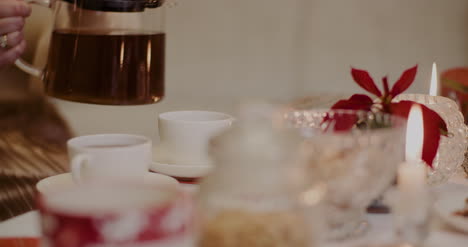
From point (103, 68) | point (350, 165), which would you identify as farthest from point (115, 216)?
point (103, 68)

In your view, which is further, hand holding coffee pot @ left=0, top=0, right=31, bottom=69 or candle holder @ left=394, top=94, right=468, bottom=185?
hand holding coffee pot @ left=0, top=0, right=31, bottom=69

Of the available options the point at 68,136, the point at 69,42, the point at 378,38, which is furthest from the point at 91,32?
the point at 378,38

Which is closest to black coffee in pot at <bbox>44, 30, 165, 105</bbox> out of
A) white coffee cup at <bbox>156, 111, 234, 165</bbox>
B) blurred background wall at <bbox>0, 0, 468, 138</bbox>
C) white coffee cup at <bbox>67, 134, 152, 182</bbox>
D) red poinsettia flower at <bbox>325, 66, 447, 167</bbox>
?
white coffee cup at <bbox>156, 111, 234, 165</bbox>

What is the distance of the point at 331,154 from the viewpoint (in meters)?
0.49

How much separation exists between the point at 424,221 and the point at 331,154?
0.08 meters

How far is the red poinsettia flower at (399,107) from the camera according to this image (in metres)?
0.61

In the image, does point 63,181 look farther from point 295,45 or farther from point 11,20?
point 295,45

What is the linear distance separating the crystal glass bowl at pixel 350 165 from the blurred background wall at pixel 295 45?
73.1 inches

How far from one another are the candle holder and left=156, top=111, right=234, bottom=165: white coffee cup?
0.68 feet

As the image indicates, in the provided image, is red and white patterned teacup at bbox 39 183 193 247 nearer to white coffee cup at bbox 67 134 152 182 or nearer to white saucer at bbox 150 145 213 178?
white coffee cup at bbox 67 134 152 182

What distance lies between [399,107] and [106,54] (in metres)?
0.42

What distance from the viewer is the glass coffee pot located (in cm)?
87

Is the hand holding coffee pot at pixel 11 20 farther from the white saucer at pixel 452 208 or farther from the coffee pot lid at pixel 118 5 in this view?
the white saucer at pixel 452 208

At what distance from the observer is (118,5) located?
855 mm
